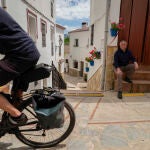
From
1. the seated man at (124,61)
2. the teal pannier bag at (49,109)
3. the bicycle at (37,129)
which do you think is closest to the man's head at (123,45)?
the seated man at (124,61)

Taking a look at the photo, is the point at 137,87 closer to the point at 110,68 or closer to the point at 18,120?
the point at 110,68

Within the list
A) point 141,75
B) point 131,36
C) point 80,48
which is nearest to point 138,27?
point 131,36

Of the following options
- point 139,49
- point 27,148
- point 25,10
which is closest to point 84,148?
point 27,148

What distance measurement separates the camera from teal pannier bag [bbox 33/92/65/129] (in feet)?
6.82

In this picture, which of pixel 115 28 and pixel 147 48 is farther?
pixel 147 48

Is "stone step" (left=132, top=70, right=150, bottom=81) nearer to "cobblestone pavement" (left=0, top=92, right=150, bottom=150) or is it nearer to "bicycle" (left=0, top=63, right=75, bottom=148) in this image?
"cobblestone pavement" (left=0, top=92, right=150, bottom=150)

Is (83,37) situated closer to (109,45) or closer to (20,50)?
(109,45)

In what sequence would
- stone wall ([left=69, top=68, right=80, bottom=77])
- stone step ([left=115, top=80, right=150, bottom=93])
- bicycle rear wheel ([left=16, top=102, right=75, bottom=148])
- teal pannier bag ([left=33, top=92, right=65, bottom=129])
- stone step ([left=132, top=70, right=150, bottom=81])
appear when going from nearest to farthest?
teal pannier bag ([left=33, top=92, right=65, bottom=129]) < bicycle rear wheel ([left=16, top=102, right=75, bottom=148]) < stone step ([left=115, top=80, right=150, bottom=93]) < stone step ([left=132, top=70, right=150, bottom=81]) < stone wall ([left=69, top=68, right=80, bottom=77])

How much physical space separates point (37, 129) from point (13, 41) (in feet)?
3.61

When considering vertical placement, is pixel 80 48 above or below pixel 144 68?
below

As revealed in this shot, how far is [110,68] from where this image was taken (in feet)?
17.8

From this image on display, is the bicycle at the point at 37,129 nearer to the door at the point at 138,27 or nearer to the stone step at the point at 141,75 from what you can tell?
the stone step at the point at 141,75

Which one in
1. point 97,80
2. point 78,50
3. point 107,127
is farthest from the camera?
point 78,50

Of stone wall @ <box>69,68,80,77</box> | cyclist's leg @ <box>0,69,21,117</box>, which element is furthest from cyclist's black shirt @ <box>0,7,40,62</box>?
stone wall @ <box>69,68,80,77</box>
